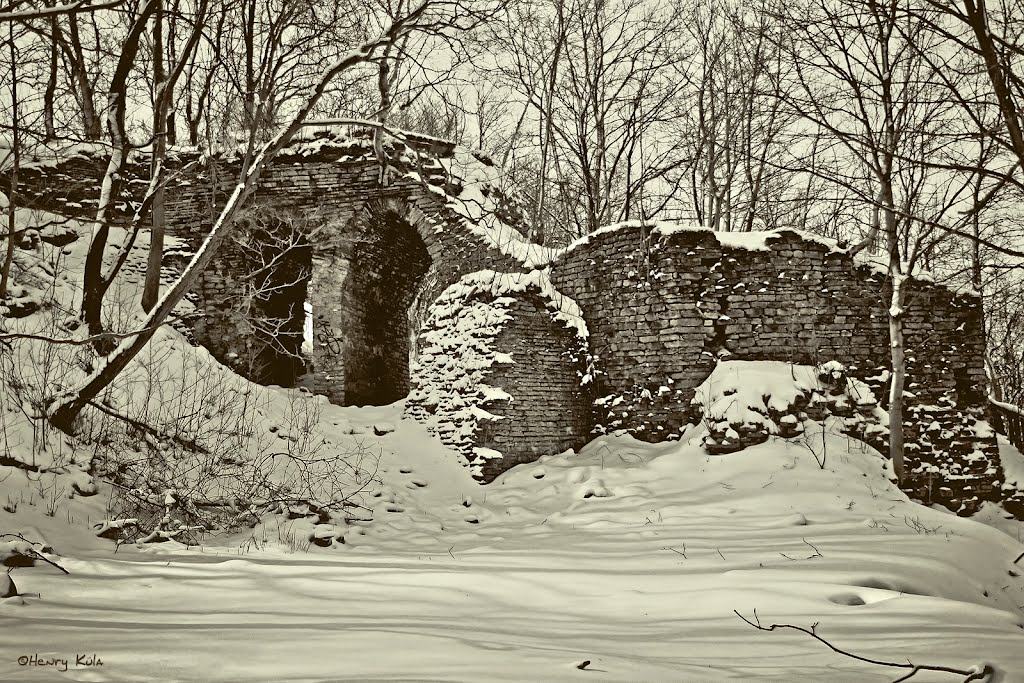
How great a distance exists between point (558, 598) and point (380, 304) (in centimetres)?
939

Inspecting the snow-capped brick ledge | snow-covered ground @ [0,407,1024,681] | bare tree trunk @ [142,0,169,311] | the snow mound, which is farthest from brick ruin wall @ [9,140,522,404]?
snow-covered ground @ [0,407,1024,681]

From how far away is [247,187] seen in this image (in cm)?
613

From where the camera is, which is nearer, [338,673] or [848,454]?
[338,673]

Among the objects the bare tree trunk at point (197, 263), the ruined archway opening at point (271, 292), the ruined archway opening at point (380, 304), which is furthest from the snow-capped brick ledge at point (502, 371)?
the bare tree trunk at point (197, 263)

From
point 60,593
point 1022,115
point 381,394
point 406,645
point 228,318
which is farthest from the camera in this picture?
point 381,394

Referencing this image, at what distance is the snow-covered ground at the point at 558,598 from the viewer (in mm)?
2320

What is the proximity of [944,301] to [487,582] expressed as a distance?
8.58 meters

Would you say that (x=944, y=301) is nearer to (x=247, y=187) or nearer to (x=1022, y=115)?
(x=1022, y=115)

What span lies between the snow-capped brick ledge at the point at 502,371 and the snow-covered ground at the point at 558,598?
2.08 metres

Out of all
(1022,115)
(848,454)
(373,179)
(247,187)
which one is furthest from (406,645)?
(373,179)

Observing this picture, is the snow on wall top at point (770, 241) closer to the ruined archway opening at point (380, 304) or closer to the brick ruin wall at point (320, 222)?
the brick ruin wall at point (320, 222)

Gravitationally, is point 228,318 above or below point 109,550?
above

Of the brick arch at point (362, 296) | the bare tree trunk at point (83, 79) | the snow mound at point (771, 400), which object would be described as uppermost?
the bare tree trunk at point (83, 79)

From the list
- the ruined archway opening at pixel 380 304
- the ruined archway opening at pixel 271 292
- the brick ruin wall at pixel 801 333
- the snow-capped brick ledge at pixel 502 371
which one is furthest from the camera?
the ruined archway opening at pixel 380 304
